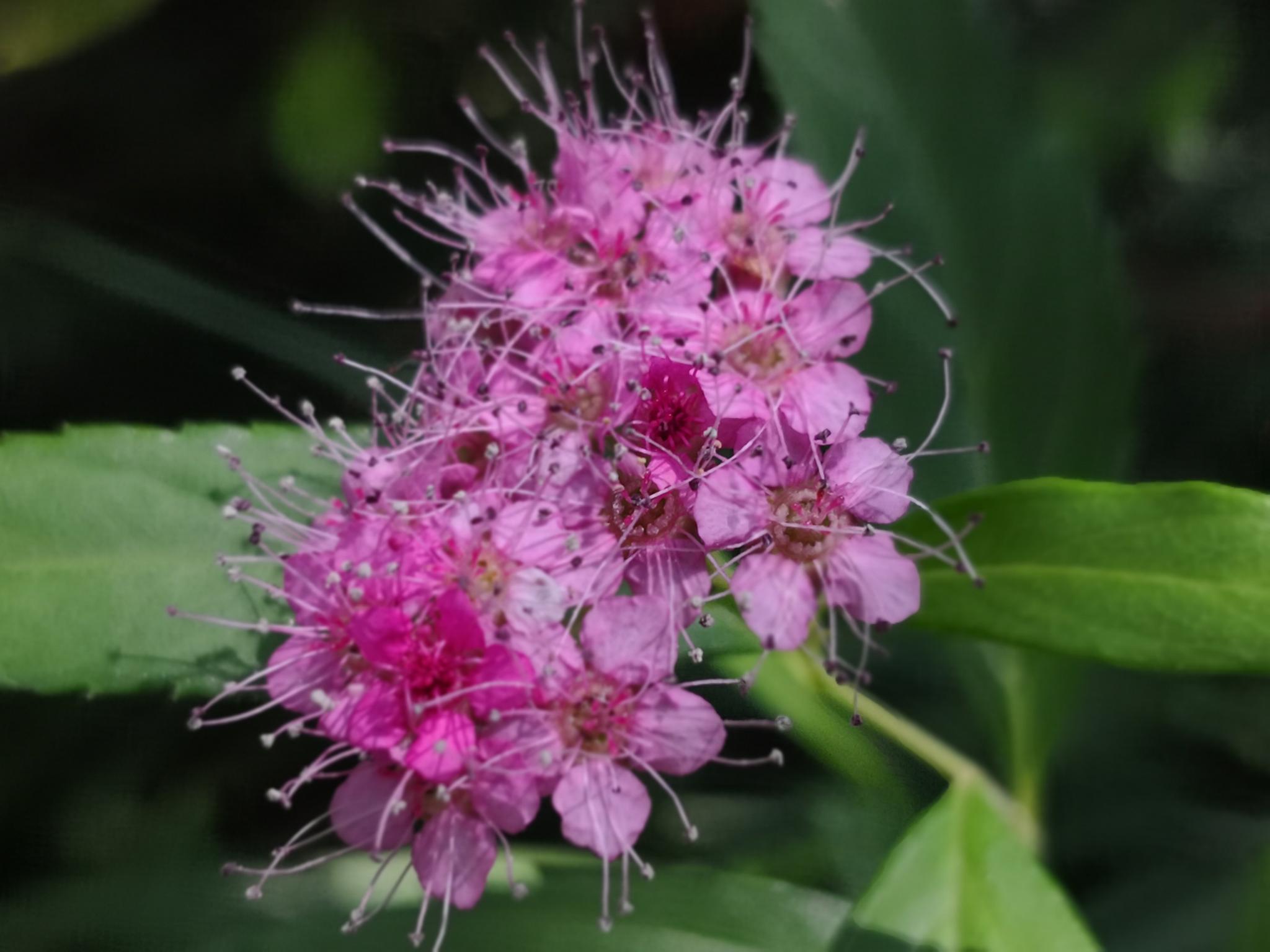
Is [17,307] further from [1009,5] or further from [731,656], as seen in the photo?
[1009,5]

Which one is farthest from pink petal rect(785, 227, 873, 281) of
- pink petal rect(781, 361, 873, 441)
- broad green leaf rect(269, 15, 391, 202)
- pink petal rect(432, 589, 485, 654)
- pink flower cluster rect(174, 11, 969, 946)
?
A: broad green leaf rect(269, 15, 391, 202)

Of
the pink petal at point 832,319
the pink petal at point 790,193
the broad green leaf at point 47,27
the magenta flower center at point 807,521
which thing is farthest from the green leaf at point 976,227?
the broad green leaf at point 47,27

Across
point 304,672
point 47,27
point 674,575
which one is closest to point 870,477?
point 674,575

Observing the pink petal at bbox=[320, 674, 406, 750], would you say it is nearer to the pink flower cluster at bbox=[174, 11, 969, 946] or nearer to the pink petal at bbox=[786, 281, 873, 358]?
the pink flower cluster at bbox=[174, 11, 969, 946]

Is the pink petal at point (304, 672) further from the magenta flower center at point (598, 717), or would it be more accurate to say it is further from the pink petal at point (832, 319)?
the pink petal at point (832, 319)

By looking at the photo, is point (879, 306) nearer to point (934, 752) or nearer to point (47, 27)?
point (934, 752)
